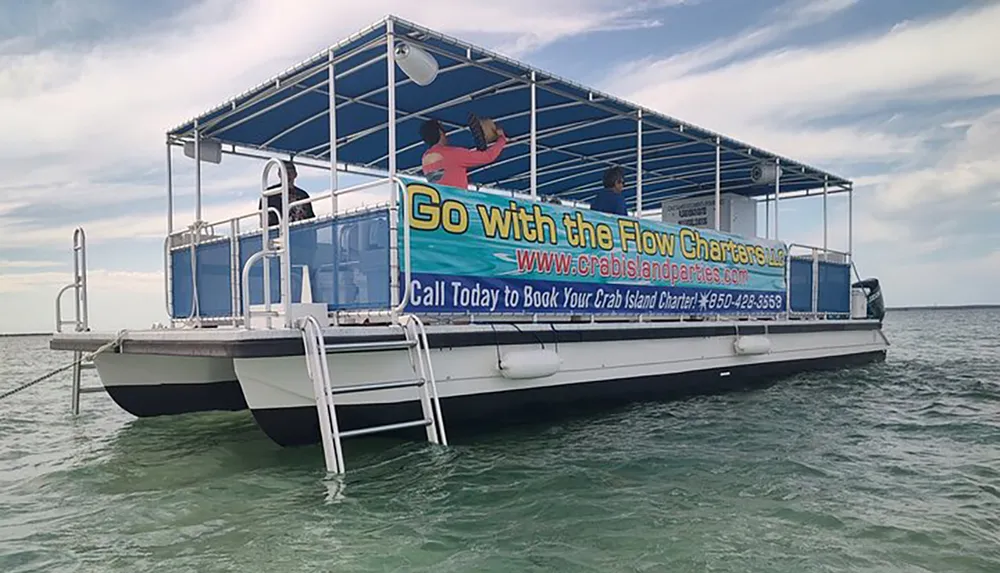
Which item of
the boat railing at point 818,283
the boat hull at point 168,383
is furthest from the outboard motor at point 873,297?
the boat hull at point 168,383

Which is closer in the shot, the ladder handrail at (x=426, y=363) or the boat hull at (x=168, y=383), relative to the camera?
the ladder handrail at (x=426, y=363)

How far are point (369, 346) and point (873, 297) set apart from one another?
11.7 metres

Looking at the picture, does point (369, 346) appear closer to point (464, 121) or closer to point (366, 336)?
point (366, 336)

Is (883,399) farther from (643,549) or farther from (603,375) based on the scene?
(643,549)

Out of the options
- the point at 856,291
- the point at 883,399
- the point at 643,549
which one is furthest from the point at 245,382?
the point at 856,291

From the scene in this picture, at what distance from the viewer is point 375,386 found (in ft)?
16.8

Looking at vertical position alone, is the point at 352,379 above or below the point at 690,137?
below

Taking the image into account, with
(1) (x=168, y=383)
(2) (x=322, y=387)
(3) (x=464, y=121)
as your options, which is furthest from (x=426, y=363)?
(3) (x=464, y=121)

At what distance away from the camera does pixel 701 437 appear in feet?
20.8

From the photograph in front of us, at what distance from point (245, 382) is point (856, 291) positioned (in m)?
11.8

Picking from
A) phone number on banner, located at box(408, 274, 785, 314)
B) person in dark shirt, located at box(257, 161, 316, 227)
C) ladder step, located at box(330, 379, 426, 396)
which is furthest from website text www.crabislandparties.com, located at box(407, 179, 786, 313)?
person in dark shirt, located at box(257, 161, 316, 227)

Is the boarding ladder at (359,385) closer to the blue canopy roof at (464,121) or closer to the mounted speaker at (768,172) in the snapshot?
the blue canopy roof at (464,121)

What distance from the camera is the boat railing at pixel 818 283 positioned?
11.2 m

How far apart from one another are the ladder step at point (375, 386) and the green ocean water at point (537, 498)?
569 millimetres
